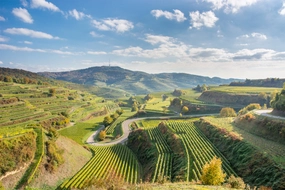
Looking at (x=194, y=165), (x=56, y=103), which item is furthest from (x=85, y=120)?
(x=194, y=165)

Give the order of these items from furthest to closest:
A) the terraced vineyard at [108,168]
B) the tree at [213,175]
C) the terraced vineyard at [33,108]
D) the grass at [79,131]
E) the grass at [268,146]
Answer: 1. the grass at [79,131]
2. the terraced vineyard at [33,108]
3. the terraced vineyard at [108,168]
4. the grass at [268,146]
5. the tree at [213,175]

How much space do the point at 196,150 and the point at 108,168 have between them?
21859 millimetres

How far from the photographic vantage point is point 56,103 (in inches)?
4690

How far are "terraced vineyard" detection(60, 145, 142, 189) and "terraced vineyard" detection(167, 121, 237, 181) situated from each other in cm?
1239

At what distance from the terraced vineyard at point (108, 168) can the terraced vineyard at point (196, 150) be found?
488 inches

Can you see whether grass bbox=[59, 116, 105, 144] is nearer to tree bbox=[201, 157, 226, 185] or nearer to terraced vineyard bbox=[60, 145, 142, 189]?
terraced vineyard bbox=[60, 145, 142, 189]

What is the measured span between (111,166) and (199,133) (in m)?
29.7

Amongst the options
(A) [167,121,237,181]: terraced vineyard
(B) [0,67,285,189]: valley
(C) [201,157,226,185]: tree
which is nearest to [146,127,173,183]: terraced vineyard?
(B) [0,67,285,189]: valley

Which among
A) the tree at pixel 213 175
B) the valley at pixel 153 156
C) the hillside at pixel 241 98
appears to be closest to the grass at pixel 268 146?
the valley at pixel 153 156

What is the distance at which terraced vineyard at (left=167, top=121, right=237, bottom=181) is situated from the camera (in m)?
38.0

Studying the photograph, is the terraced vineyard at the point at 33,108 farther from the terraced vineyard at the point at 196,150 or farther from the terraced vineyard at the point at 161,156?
the terraced vineyard at the point at 196,150

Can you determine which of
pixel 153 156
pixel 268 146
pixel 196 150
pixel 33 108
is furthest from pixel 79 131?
pixel 268 146

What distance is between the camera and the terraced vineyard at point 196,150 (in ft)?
125

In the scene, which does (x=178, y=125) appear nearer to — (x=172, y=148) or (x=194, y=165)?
(x=172, y=148)
